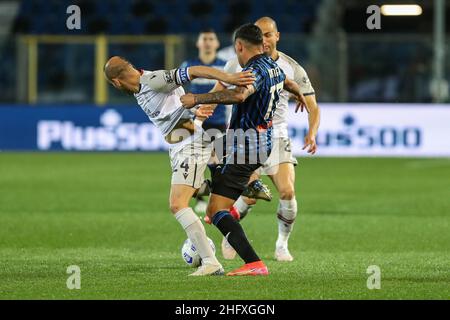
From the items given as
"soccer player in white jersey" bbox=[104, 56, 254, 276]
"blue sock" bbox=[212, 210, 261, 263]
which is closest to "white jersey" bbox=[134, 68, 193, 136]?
"soccer player in white jersey" bbox=[104, 56, 254, 276]

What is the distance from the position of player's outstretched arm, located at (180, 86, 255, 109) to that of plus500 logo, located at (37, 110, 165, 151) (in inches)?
634

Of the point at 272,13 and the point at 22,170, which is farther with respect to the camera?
the point at 272,13

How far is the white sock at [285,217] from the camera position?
10.6 meters

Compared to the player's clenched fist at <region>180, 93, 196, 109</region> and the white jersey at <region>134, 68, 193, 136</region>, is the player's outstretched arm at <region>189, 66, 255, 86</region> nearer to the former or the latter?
the player's clenched fist at <region>180, 93, 196, 109</region>

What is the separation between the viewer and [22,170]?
21.3 metres

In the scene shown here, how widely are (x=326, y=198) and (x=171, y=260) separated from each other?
266 inches

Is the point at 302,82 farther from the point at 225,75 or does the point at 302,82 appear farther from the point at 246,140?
the point at 225,75

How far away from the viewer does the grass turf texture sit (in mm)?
8516

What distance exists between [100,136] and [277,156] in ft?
49.2

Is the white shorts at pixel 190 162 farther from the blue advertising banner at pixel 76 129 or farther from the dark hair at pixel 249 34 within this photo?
the blue advertising banner at pixel 76 129

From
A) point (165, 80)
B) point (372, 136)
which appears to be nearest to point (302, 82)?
point (165, 80)
